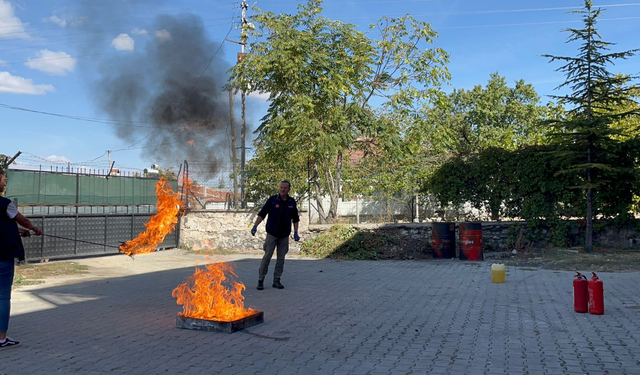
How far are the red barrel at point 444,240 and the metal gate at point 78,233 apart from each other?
8.98 meters

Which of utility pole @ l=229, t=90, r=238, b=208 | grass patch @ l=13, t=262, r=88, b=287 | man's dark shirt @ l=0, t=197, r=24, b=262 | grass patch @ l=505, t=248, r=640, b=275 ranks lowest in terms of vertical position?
grass patch @ l=13, t=262, r=88, b=287

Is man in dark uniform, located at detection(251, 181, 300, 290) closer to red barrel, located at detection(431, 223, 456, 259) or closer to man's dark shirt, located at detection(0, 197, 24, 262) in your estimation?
man's dark shirt, located at detection(0, 197, 24, 262)

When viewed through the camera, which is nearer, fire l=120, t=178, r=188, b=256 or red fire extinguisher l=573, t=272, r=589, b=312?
red fire extinguisher l=573, t=272, r=589, b=312

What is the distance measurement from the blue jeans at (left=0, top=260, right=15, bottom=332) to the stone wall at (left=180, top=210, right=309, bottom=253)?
1190cm

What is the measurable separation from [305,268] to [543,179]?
7.97m

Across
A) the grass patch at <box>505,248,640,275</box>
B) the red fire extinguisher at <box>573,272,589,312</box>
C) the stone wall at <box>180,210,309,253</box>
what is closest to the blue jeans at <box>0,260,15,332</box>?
the red fire extinguisher at <box>573,272,589,312</box>

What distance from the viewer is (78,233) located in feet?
48.5

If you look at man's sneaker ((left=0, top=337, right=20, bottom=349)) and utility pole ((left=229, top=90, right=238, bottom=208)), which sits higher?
utility pole ((left=229, top=90, right=238, bottom=208))

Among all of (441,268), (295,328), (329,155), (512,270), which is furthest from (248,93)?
(295,328)

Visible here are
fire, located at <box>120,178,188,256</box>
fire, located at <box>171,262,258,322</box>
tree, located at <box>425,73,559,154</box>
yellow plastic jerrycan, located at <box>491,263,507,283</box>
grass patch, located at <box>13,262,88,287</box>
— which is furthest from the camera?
tree, located at <box>425,73,559,154</box>

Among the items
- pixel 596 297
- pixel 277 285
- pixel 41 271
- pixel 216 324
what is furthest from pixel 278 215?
pixel 41 271

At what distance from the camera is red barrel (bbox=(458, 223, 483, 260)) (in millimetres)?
14408

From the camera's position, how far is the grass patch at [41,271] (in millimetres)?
10992

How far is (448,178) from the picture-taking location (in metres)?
16.5
